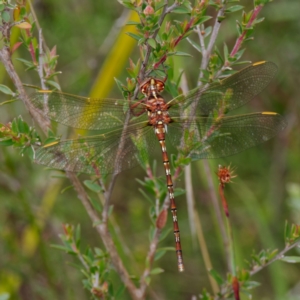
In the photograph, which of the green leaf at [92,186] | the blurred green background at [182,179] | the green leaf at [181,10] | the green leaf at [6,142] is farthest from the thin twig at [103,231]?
the blurred green background at [182,179]

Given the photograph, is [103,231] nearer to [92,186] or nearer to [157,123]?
[92,186]

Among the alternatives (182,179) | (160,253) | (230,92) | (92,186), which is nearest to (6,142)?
(92,186)

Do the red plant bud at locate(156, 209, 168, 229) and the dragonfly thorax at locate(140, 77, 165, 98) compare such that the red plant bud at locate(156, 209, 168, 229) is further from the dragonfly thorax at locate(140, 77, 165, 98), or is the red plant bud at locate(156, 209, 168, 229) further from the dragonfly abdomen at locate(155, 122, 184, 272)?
the dragonfly thorax at locate(140, 77, 165, 98)

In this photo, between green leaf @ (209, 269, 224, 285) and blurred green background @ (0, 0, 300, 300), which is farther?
blurred green background @ (0, 0, 300, 300)

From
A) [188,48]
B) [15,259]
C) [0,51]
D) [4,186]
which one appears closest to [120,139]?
[0,51]

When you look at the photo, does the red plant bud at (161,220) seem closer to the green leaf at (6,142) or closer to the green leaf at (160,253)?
the green leaf at (160,253)

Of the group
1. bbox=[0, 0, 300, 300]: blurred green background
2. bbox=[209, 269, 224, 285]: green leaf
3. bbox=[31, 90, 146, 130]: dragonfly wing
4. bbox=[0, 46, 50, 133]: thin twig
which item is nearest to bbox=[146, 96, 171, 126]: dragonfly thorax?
bbox=[31, 90, 146, 130]: dragonfly wing
